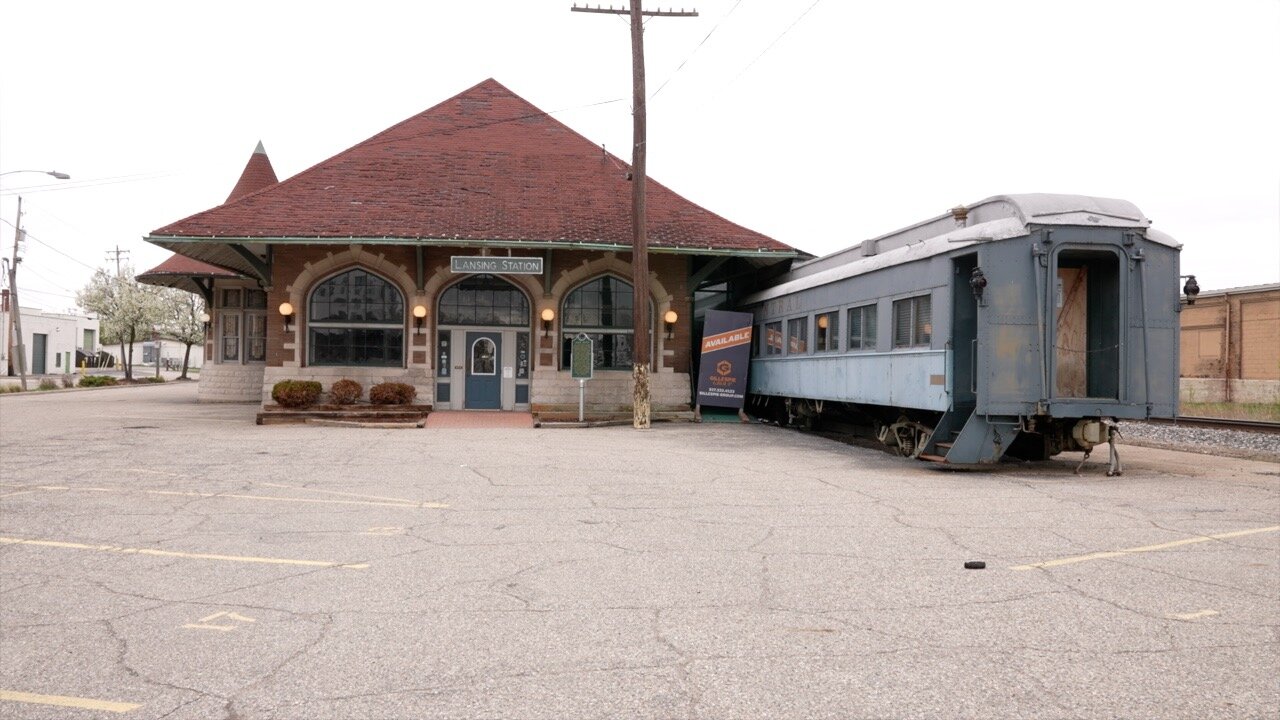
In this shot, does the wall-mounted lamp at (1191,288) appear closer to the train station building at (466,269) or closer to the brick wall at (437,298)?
the train station building at (466,269)

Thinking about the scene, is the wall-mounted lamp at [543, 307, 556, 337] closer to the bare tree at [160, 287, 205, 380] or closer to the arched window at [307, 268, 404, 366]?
the arched window at [307, 268, 404, 366]

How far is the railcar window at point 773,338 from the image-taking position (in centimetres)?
2066

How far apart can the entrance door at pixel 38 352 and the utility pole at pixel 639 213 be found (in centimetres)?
7167

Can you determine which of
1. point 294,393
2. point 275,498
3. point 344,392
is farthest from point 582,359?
point 275,498

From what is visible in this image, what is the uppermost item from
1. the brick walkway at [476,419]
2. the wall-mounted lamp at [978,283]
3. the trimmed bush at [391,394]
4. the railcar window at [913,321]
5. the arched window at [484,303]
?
the arched window at [484,303]

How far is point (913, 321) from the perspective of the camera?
1384 cm

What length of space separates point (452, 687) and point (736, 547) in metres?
3.60

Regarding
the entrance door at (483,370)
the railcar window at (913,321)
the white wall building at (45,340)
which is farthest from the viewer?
the white wall building at (45,340)

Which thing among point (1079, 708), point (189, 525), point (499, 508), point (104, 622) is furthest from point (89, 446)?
point (1079, 708)

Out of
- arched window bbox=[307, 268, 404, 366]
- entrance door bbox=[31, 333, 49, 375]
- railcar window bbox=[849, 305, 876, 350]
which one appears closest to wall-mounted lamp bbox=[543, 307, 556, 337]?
arched window bbox=[307, 268, 404, 366]

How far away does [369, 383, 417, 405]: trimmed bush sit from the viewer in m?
21.8

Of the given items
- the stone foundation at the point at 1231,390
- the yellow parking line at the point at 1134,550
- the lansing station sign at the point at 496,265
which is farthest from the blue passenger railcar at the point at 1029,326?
the stone foundation at the point at 1231,390

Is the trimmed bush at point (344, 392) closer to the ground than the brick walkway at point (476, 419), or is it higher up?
higher up

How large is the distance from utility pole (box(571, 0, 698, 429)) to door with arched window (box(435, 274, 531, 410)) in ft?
13.1
